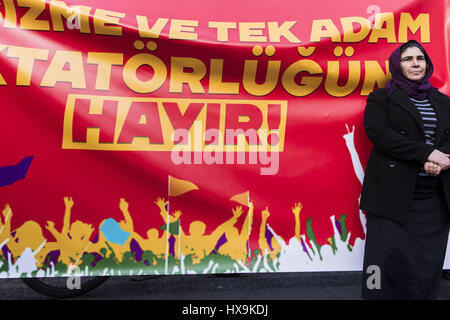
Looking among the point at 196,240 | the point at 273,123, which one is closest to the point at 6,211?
the point at 196,240

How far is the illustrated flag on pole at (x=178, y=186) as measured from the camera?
203 cm

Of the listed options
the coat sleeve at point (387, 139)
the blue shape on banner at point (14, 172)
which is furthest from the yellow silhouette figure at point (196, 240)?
the coat sleeve at point (387, 139)

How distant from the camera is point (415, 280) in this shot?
72.2 inches

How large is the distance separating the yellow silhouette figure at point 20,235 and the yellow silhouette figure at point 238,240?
105cm

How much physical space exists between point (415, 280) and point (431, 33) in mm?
1466

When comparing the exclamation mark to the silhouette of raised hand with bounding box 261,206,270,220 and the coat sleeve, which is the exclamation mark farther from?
the coat sleeve

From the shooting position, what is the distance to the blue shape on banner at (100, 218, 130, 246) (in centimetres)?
198

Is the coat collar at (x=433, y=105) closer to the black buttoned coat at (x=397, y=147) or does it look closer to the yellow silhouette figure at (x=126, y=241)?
the black buttoned coat at (x=397, y=147)

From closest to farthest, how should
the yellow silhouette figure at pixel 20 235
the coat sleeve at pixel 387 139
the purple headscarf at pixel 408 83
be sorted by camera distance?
the coat sleeve at pixel 387 139
the purple headscarf at pixel 408 83
the yellow silhouette figure at pixel 20 235

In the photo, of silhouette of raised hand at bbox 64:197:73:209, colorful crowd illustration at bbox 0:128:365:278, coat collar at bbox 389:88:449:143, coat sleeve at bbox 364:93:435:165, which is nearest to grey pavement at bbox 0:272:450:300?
colorful crowd illustration at bbox 0:128:365:278

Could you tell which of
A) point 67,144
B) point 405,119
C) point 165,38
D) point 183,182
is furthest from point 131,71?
point 405,119

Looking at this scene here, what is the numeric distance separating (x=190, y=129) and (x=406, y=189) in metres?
1.20

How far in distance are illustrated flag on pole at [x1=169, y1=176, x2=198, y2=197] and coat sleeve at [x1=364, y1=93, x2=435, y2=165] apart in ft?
3.39

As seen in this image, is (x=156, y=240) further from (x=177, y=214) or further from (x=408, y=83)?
(x=408, y=83)
